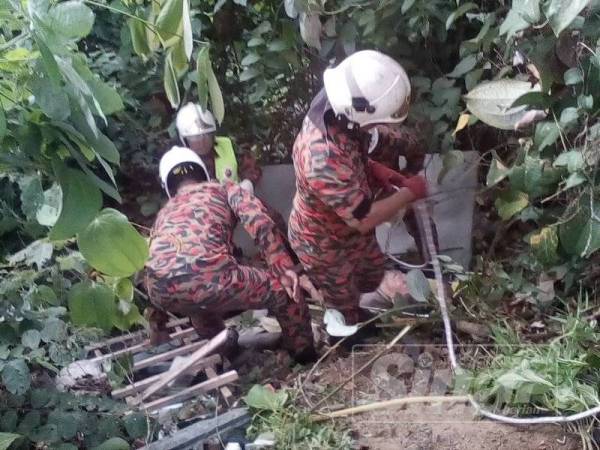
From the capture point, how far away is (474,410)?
1223 mm

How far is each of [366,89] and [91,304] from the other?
57 centimetres

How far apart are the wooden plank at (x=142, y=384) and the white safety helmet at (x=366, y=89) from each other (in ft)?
1.80

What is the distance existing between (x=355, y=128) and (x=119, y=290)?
504 mm

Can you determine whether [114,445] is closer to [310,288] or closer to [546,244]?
[310,288]

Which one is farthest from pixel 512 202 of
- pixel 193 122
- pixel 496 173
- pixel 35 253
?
pixel 35 253

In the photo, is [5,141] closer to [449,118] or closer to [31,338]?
[31,338]

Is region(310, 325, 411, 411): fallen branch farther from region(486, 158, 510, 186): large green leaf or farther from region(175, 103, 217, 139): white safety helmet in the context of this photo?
region(175, 103, 217, 139): white safety helmet

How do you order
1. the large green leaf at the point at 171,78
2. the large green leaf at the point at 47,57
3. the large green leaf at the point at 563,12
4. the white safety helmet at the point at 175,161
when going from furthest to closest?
1. the white safety helmet at the point at 175,161
2. the large green leaf at the point at 563,12
3. the large green leaf at the point at 171,78
4. the large green leaf at the point at 47,57

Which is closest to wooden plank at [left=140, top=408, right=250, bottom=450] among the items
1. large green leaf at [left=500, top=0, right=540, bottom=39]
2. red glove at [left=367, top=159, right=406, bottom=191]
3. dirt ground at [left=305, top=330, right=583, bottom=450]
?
dirt ground at [left=305, top=330, right=583, bottom=450]

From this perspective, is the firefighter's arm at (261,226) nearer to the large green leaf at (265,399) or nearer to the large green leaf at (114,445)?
the large green leaf at (265,399)

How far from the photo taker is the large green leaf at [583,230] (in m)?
1.21

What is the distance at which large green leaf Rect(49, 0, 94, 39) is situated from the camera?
25.8 inches

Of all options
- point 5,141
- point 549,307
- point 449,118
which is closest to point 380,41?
point 449,118

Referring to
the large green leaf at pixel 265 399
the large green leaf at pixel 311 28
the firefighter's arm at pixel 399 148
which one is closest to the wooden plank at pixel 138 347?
the large green leaf at pixel 265 399
